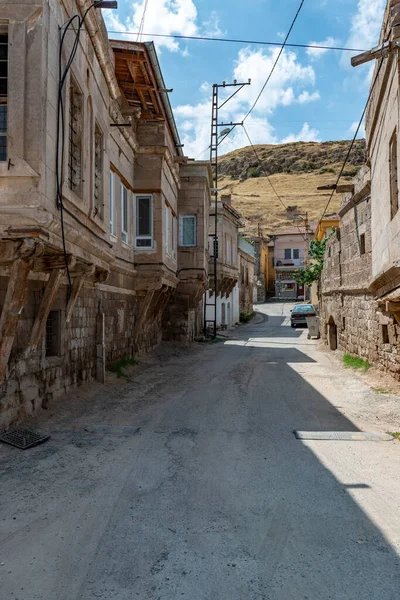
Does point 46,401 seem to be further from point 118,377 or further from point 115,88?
point 115,88

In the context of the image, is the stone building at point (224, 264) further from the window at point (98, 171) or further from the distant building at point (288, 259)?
the distant building at point (288, 259)

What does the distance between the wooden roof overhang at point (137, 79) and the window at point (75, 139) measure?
417cm

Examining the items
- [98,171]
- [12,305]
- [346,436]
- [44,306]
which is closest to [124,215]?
[98,171]

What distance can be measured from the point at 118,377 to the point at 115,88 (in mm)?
6531

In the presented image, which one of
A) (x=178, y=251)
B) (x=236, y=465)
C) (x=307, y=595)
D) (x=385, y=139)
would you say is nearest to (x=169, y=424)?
(x=236, y=465)

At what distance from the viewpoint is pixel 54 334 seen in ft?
27.7

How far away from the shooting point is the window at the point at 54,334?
8383 mm

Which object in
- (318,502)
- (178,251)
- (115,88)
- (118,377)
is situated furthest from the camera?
(178,251)

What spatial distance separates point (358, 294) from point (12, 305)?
10418 millimetres

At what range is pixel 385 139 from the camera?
362 inches

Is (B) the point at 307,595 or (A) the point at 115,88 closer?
(B) the point at 307,595

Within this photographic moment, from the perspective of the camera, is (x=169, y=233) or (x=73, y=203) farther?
→ (x=169, y=233)

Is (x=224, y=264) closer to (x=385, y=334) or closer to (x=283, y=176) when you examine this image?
(x=385, y=334)

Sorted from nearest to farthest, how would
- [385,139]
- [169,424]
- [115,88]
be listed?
[169,424]
[385,139]
[115,88]
